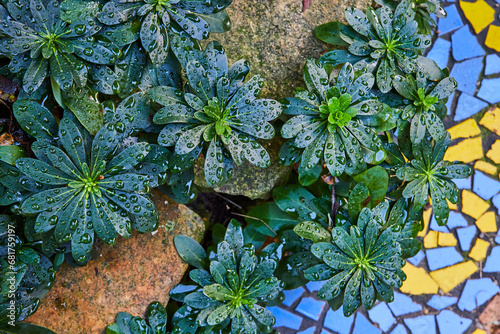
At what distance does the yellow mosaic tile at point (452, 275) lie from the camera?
2.73 m

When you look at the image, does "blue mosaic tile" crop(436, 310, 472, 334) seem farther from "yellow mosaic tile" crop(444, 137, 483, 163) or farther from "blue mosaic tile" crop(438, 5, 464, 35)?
"blue mosaic tile" crop(438, 5, 464, 35)

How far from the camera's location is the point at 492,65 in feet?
9.48

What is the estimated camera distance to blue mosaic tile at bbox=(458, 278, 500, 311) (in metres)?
2.73

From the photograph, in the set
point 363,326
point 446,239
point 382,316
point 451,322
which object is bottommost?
point 363,326

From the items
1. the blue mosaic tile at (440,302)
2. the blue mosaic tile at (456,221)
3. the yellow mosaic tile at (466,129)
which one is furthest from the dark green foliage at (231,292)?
the yellow mosaic tile at (466,129)

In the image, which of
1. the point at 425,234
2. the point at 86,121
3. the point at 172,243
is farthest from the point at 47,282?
the point at 425,234

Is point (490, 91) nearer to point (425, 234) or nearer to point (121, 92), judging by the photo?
point (425, 234)

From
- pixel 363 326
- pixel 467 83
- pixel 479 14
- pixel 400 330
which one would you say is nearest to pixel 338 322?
pixel 363 326

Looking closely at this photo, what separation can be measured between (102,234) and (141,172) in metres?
0.31

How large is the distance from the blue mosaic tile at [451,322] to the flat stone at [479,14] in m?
2.10

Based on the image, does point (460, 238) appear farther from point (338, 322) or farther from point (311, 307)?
point (311, 307)

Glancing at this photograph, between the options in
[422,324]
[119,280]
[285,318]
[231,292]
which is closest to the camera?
[231,292]

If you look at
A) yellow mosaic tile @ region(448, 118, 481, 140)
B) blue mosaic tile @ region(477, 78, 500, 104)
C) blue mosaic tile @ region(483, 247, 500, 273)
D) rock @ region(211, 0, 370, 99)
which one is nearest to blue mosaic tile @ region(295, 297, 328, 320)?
blue mosaic tile @ region(483, 247, 500, 273)

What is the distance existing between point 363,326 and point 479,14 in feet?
8.05
